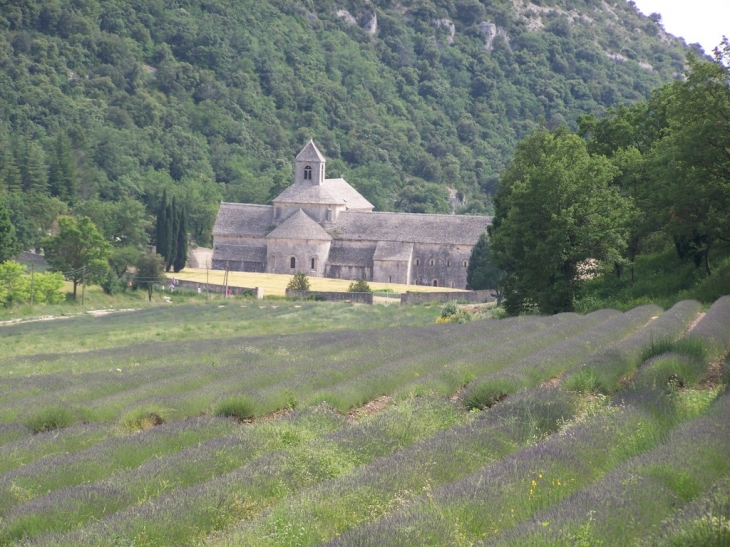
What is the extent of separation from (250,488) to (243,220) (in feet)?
318

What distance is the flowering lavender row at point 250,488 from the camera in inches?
390

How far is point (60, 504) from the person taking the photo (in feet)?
35.8

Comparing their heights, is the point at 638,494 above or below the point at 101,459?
above

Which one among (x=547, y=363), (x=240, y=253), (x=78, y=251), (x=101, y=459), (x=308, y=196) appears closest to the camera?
(x=101, y=459)

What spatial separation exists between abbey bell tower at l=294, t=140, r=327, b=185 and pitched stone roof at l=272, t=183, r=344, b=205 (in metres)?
1.25

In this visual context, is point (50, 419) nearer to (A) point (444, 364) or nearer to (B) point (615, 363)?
(A) point (444, 364)

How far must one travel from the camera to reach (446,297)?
78938 millimetres

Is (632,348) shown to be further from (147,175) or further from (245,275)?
(147,175)

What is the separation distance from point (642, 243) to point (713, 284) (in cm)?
1678

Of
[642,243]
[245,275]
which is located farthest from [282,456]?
[245,275]

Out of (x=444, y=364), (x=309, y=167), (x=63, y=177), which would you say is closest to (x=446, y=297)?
(x=309, y=167)

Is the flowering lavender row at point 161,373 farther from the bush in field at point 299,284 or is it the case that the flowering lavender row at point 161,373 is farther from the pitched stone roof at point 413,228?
the pitched stone roof at point 413,228

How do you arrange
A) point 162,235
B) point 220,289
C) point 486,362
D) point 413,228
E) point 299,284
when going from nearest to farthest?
1. point 486,362
2. point 220,289
3. point 299,284
4. point 162,235
5. point 413,228

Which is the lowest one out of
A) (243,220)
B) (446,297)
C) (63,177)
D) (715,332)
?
(446,297)
